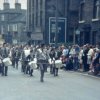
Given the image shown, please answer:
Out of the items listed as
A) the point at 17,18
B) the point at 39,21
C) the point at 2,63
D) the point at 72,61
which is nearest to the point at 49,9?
the point at 39,21

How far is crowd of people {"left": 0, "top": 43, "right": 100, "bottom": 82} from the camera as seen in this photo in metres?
18.0

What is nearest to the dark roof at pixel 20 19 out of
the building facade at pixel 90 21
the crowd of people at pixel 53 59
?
the building facade at pixel 90 21

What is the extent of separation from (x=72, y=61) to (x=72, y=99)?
12.5 meters

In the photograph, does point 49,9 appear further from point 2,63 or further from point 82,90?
point 82,90

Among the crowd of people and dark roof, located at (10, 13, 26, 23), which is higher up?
dark roof, located at (10, 13, 26, 23)

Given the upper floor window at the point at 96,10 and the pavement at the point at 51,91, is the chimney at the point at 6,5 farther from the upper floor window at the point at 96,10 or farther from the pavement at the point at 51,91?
the pavement at the point at 51,91

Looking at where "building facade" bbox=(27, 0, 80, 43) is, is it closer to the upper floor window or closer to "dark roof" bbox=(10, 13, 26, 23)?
the upper floor window

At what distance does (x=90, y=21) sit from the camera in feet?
101

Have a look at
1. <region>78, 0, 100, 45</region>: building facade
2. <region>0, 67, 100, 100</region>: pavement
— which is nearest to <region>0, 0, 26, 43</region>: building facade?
<region>78, 0, 100, 45</region>: building facade

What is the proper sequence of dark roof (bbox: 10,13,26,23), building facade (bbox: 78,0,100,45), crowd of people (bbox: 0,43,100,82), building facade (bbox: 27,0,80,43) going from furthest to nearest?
dark roof (bbox: 10,13,26,23), building facade (bbox: 27,0,80,43), building facade (bbox: 78,0,100,45), crowd of people (bbox: 0,43,100,82)

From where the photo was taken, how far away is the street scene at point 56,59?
13.6 metres

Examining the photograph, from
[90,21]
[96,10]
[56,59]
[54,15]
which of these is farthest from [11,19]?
[56,59]

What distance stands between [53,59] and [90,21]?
11113 mm

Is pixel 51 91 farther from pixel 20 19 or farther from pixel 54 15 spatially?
pixel 20 19
